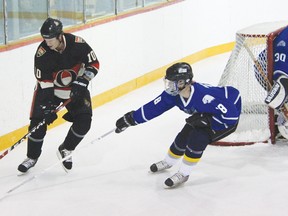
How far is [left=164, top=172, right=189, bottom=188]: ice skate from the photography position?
13.3ft

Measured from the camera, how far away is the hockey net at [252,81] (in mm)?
4863

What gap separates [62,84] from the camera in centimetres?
434

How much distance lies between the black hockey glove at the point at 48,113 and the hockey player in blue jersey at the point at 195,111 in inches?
15.2

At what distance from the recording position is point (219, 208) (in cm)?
377

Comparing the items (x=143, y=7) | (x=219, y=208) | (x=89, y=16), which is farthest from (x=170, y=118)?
(x=219, y=208)

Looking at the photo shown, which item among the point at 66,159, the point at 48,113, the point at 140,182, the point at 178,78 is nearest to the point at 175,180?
the point at 140,182

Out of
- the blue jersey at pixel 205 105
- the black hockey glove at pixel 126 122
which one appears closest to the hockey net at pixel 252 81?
the blue jersey at pixel 205 105

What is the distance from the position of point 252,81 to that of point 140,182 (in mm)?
1267

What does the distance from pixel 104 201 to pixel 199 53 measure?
15.2ft

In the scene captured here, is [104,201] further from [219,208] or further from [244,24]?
[244,24]

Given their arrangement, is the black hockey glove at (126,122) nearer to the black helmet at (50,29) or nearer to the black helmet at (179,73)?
A: the black helmet at (179,73)

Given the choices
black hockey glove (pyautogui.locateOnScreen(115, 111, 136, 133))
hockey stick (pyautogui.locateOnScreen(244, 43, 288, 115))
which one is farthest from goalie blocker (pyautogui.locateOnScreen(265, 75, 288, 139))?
black hockey glove (pyautogui.locateOnScreen(115, 111, 136, 133))

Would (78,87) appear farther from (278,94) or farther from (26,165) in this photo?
(278,94)

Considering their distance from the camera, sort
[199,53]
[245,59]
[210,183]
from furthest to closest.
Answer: [199,53] → [245,59] → [210,183]
